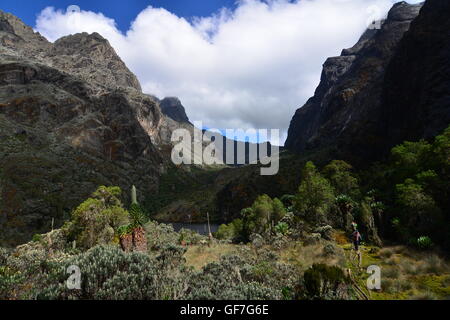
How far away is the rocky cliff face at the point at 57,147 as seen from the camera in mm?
78812

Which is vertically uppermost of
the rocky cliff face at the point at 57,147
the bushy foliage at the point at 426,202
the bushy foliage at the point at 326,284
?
the rocky cliff face at the point at 57,147

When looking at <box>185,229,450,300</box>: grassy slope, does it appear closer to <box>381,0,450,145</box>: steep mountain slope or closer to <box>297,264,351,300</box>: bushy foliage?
<box>297,264,351,300</box>: bushy foliage

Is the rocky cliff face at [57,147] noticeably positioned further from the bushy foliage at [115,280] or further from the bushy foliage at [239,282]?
the bushy foliage at [239,282]

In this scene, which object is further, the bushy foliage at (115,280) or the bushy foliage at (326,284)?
the bushy foliage at (326,284)

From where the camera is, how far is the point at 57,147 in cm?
11281

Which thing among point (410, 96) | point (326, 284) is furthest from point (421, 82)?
point (326, 284)

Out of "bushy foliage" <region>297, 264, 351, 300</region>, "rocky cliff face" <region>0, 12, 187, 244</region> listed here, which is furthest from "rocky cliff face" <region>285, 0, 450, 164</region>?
"rocky cliff face" <region>0, 12, 187, 244</region>

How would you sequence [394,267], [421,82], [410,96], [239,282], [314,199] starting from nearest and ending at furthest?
[239,282] → [394,267] → [314,199] → [421,82] → [410,96]

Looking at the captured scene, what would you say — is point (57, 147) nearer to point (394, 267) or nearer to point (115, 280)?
point (115, 280)

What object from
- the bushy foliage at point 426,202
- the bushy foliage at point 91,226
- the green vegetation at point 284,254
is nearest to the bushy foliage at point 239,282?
the green vegetation at point 284,254

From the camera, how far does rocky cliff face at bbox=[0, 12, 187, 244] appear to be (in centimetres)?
7881

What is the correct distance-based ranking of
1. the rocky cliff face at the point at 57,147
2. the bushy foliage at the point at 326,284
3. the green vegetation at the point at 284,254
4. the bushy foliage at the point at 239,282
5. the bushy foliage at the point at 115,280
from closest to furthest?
1. the bushy foliage at the point at 115,280
2. the bushy foliage at the point at 239,282
3. the green vegetation at the point at 284,254
4. the bushy foliage at the point at 326,284
5. the rocky cliff face at the point at 57,147

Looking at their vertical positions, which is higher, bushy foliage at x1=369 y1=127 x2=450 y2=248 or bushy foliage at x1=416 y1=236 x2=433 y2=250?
bushy foliage at x1=369 y1=127 x2=450 y2=248
